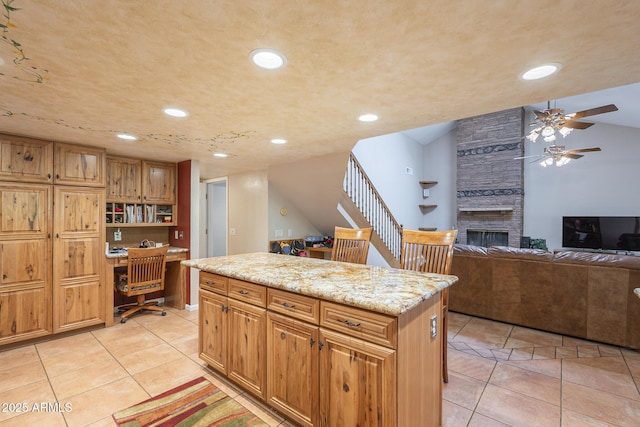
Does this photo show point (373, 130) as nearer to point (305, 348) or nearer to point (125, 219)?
point (305, 348)

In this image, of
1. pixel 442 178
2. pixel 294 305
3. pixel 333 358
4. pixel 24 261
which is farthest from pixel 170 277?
pixel 442 178

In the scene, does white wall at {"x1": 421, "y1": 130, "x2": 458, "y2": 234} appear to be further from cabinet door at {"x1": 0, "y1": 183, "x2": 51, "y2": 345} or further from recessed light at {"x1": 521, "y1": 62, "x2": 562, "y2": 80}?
cabinet door at {"x1": 0, "y1": 183, "x2": 51, "y2": 345}

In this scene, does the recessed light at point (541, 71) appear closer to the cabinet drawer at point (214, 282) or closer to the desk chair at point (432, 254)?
the desk chair at point (432, 254)

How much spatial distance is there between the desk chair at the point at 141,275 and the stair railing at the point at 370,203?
2871 mm

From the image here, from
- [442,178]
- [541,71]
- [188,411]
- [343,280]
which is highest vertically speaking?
[442,178]

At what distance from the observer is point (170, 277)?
4.56 meters

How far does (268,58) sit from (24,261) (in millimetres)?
3519

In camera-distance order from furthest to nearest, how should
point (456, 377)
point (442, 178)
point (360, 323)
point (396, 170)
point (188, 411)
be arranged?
point (442, 178) < point (396, 170) < point (456, 377) < point (188, 411) < point (360, 323)

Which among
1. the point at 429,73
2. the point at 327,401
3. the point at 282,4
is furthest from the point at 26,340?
the point at 429,73

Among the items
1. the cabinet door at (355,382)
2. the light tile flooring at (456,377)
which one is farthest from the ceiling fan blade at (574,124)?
the cabinet door at (355,382)

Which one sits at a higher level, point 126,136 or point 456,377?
point 126,136

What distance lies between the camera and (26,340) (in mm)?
3113

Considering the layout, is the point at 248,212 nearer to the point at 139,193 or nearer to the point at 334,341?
the point at 139,193

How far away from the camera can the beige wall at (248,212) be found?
5031 mm
